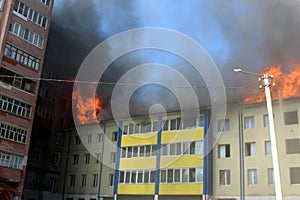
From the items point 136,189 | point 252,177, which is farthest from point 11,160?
point 252,177

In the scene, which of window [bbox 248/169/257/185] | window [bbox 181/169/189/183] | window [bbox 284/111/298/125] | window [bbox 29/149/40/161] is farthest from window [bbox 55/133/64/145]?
window [bbox 284/111/298/125]

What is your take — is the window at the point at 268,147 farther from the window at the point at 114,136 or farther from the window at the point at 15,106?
the window at the point at 15,106

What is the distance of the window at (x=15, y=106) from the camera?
3568 centimetres

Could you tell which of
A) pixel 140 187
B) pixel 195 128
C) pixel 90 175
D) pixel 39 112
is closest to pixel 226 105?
pixel 195 128

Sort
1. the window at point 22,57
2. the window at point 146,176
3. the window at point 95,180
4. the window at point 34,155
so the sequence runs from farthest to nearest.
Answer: the window at point 95,180 → the window at point 34,155 → the window at point 146,176 → the window at point 22,57

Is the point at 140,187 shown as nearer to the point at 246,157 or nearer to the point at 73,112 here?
the point at 246,157

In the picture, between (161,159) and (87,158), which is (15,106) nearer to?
(87,158)

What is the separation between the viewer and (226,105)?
40.2 meters

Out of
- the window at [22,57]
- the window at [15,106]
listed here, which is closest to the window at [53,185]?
the window at [15,106]

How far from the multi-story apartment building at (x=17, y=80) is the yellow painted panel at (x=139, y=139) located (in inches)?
510

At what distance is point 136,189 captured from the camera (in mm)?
43188

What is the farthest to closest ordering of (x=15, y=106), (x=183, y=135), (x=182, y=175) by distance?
1. (x=183, y=135)
2. (x=182, y=175)
3. (x=15, y=106)

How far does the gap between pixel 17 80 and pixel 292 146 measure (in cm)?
2834

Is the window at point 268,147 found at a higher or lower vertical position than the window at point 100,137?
lower
